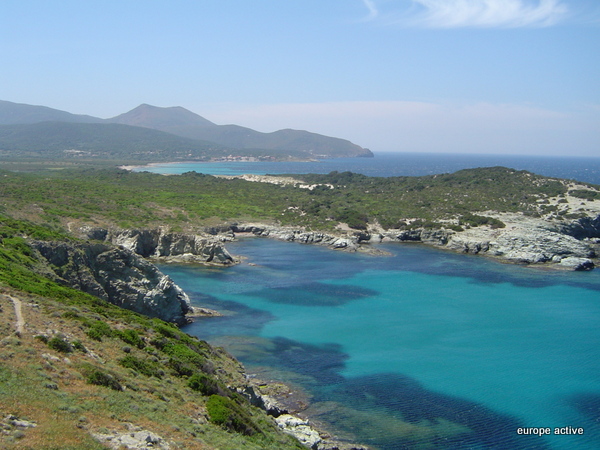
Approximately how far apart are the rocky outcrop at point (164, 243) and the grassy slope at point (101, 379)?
34.8 meters

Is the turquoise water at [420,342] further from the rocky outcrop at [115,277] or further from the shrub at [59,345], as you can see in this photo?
the shrub at [59,345]

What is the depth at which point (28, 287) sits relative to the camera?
26.6 m

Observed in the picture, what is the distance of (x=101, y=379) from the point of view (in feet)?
Answer: 57.0

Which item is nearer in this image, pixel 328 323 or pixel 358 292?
pixel 328 323

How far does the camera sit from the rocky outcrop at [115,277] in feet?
121

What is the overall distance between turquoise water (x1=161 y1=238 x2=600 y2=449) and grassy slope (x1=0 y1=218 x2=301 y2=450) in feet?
24.8

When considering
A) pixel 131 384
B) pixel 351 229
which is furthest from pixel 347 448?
pixel 351 229

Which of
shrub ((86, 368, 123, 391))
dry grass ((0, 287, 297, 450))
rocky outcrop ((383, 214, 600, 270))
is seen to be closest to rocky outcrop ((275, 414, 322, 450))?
dry grass ((0, 287, 297, 450))

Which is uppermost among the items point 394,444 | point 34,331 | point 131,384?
→ point 34,331

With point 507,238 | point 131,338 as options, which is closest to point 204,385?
point 131,338

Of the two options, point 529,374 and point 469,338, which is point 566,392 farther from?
point 469,338

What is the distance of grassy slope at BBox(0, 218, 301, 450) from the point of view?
46.3 ft

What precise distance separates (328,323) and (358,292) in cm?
1069

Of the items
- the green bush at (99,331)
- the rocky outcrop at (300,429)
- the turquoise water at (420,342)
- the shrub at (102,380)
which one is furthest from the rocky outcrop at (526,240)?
the shrub at (102,380)
